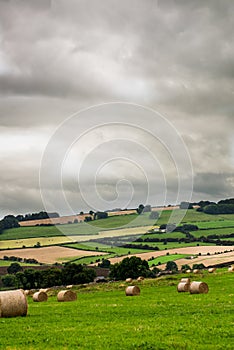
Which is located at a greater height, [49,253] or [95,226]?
[95,226]

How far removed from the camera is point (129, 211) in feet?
588

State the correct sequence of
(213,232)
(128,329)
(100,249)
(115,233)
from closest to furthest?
(128,329), (100,249), (213,232), (115,233)

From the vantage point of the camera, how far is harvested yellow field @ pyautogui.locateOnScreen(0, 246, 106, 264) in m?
131

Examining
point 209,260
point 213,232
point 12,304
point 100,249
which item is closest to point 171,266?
point 209,260

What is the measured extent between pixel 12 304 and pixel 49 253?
373 ft

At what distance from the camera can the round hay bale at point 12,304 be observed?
25.7 meters

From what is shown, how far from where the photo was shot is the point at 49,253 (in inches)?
5438

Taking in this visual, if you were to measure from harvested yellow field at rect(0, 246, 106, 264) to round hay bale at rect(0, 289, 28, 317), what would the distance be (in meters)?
102

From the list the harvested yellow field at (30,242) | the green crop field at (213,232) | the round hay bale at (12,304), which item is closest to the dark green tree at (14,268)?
the harvested yellow field at (30,242)

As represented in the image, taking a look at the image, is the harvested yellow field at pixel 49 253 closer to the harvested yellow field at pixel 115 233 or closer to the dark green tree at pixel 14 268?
the harvested yellow field at pixel 115 233

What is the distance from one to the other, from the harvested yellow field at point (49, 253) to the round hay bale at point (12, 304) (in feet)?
335

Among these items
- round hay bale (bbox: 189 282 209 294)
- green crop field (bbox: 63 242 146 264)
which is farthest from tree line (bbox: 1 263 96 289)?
round hay bale (bbox: 189 282 209 294)

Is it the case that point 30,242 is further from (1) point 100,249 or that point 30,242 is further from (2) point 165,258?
(2) point 165,258

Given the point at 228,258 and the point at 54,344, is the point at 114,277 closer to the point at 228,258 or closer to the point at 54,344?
the point at 228,258
